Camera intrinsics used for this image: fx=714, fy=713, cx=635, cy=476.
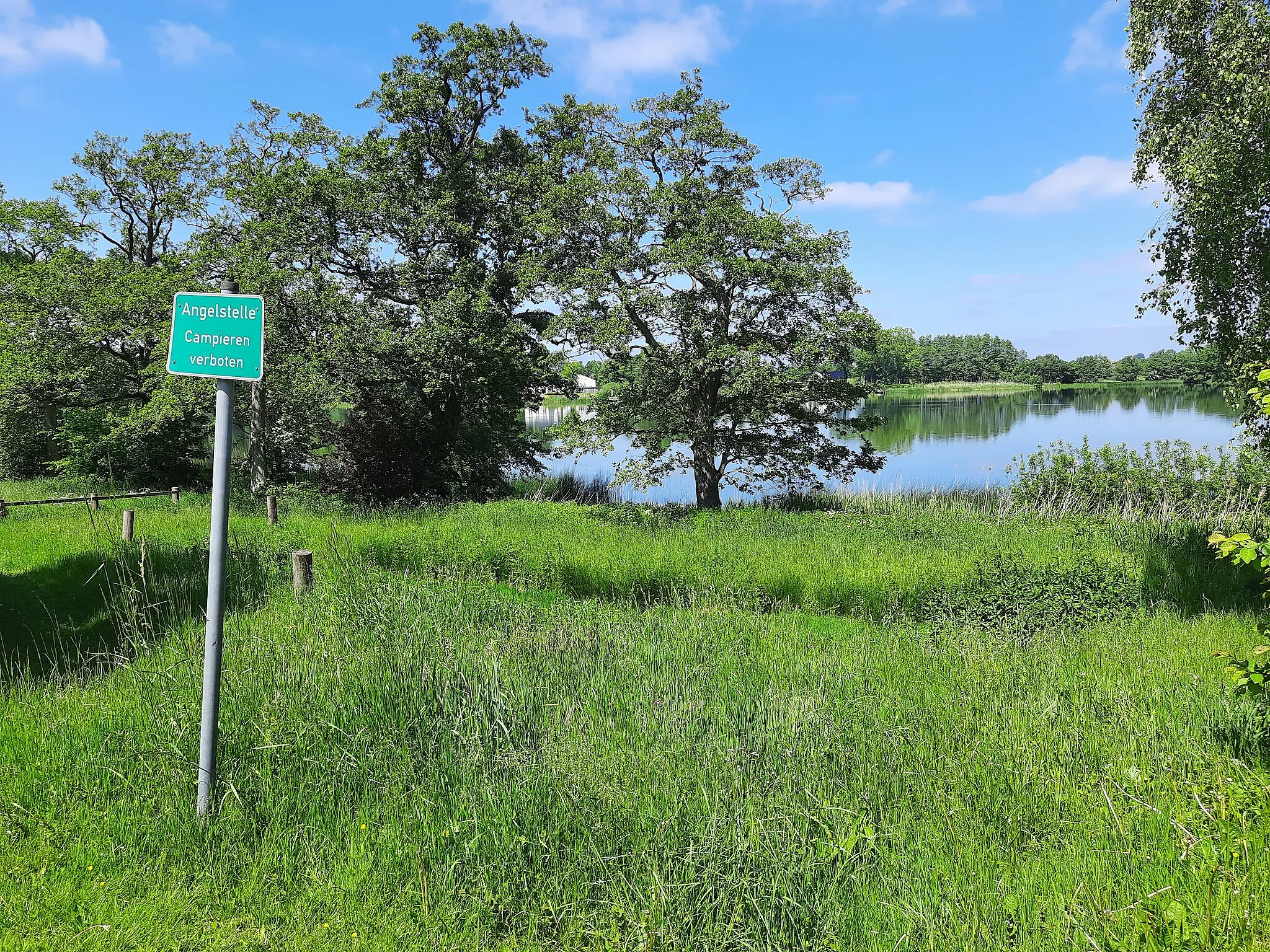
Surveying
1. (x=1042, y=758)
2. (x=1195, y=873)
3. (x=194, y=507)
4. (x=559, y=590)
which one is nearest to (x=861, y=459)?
(x=559, y=590)

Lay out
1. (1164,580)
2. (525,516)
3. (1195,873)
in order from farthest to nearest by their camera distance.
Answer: (525,516) < (1164,580) < (1195,873)

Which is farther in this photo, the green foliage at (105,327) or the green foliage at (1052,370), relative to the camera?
the green foliage at (1052,370)

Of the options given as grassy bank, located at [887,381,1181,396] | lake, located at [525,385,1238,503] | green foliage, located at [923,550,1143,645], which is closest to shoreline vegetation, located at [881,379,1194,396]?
grassy bank, located at [887,381,1181,396]

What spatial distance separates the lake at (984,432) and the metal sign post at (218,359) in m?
13.9

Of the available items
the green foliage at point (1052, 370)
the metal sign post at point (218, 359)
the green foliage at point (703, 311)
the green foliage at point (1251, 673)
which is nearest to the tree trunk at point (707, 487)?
the green foliage at point (703, 311)

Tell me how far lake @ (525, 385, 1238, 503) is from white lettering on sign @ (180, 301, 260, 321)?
45.7ft

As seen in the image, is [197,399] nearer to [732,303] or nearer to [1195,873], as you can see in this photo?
[732,303]

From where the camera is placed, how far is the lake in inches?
985

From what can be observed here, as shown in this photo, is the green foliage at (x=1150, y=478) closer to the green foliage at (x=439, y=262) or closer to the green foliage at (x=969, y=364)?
the green foliage at (x=439, y=262)

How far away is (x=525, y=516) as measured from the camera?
1498cm

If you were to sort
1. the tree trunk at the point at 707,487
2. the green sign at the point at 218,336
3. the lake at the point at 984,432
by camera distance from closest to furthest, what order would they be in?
the green sign at the point at 218,336
the tree trunk at the point at 707,487
the lake at the point at 984,432

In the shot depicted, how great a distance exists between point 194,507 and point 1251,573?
64.3 ft

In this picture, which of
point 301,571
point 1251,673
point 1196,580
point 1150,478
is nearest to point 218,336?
point 301,571

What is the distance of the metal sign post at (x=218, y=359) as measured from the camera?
3.49 m
